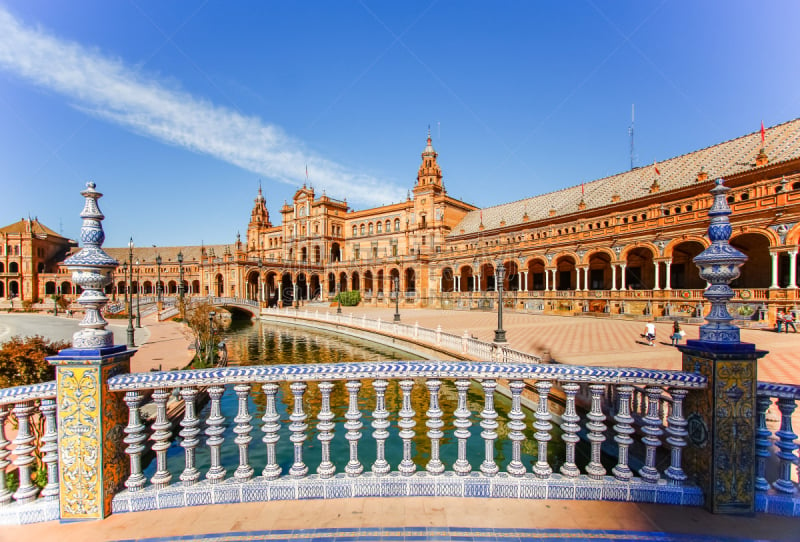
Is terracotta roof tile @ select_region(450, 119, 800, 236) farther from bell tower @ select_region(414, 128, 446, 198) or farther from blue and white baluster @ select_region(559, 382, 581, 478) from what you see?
blue and white baluster @ select_region(559, 382, 581, 478)

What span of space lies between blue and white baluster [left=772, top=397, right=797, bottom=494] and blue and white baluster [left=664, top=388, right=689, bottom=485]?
0.61m

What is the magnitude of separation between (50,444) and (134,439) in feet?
1.92

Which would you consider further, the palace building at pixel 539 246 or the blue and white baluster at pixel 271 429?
the palace building at pixel 539 246

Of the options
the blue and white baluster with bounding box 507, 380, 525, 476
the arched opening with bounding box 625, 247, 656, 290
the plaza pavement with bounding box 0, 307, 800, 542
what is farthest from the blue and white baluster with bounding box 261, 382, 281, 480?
the arched opening with bounding box 625, 247, 656, 290

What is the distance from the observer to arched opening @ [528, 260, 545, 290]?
114 ft

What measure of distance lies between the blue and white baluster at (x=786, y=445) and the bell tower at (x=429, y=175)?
46899mm

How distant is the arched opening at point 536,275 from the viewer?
114 ft

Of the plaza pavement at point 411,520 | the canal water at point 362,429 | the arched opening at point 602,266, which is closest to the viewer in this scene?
the plaza pavement at point 411,520

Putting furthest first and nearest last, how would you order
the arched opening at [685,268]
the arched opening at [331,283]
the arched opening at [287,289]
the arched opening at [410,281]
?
the arched opening at [331,283] < the arched opening at [287,289] < the arched opening at [410,281] < the arched opening at [685,268]

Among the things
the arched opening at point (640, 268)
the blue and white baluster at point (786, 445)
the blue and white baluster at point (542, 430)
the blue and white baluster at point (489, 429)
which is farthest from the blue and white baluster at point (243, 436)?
the arched opening at point (640, 268)

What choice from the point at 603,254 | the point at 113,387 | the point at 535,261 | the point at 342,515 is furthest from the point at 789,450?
the point at 535,261

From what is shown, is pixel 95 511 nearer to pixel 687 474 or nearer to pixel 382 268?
pixel 687 474

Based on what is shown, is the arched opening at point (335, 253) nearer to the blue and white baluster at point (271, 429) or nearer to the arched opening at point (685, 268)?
the arched opening at point (685, 268)

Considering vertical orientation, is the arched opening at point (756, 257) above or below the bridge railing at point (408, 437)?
above
